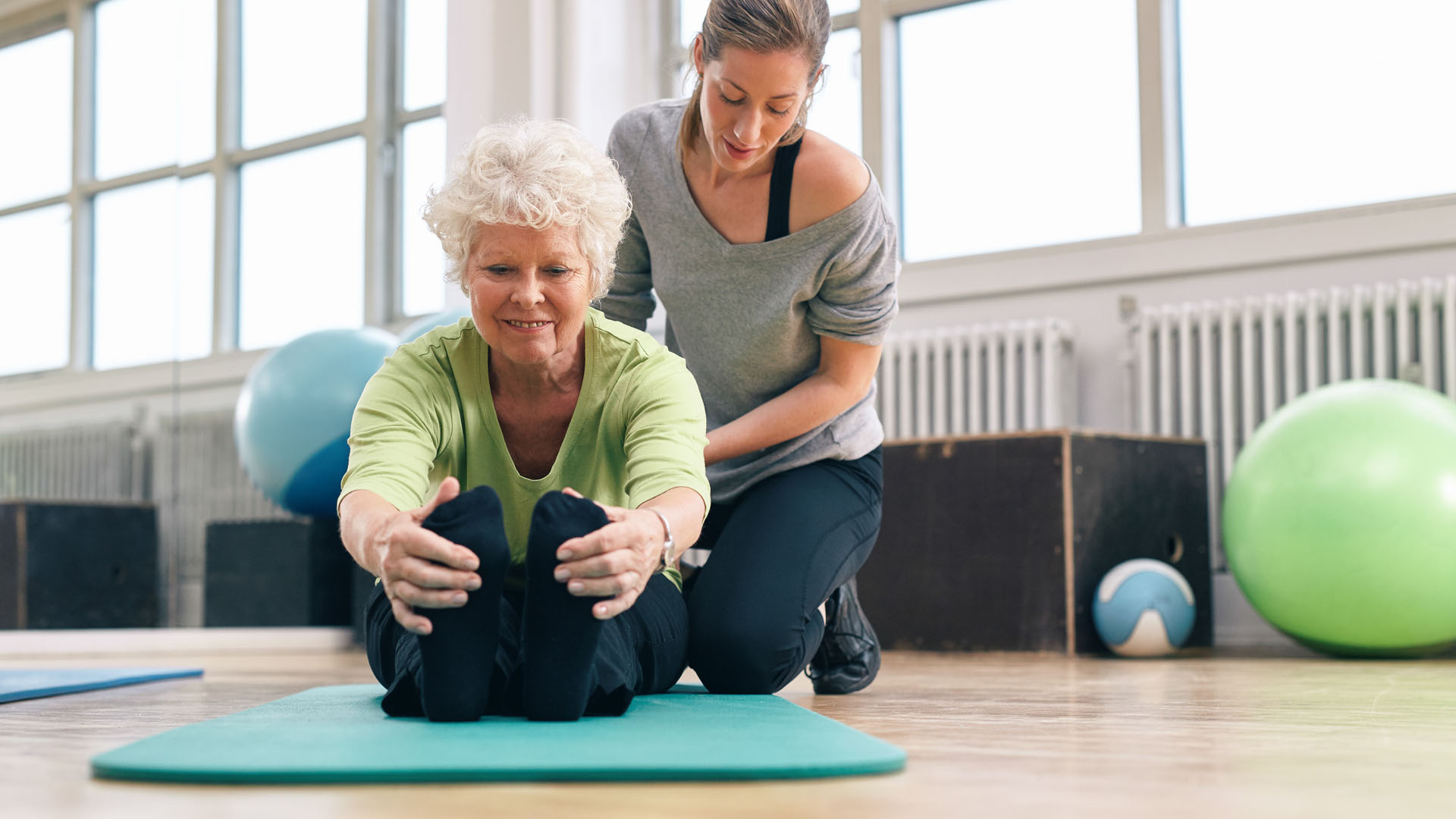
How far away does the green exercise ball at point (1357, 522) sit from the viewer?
8.59ft

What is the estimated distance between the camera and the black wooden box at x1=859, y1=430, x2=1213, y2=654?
3105mm

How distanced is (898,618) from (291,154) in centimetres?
254

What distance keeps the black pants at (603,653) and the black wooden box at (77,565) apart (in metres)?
2.30

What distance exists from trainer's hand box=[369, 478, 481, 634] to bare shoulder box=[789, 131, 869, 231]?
2.62 feet

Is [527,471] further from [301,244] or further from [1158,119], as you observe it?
[301,244]

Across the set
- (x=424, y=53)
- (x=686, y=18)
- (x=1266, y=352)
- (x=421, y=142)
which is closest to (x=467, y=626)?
(x=1266, y=352)

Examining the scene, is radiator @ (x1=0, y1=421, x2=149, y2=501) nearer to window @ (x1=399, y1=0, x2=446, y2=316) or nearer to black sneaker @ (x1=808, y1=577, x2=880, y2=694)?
window @ (x1=399, y1=0, x2=446, y2=316)

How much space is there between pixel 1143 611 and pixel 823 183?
1648mm

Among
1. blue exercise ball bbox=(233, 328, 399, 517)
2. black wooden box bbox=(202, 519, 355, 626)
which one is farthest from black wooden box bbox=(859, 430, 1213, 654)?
black wooden box bbox=(202, 519, 355, 626)

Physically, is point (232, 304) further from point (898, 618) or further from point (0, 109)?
point (898, 618)

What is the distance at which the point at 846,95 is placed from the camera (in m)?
4.38

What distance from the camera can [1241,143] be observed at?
3760 millimetres

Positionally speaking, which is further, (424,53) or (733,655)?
(424,53)

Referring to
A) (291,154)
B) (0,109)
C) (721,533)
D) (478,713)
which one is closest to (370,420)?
(478,713)
